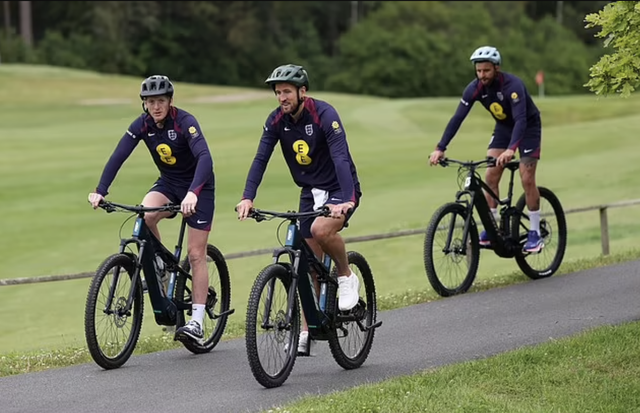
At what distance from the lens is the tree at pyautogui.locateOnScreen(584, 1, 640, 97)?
27.9 ft

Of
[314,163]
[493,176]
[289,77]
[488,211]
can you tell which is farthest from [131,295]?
[493,176]

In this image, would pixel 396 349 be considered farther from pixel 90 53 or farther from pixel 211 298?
pixel 90 53

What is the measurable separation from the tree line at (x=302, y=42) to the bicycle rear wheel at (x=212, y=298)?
241ft

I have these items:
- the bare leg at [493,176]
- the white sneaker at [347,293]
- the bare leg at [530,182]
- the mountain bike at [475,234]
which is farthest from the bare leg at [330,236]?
the bare leg at [530,182]

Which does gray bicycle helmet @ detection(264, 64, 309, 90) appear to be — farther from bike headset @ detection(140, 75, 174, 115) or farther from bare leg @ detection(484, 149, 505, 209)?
bare leg @ detection(484, 149, 505, 209)

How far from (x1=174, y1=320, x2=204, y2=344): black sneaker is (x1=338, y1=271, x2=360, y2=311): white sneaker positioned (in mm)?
1142

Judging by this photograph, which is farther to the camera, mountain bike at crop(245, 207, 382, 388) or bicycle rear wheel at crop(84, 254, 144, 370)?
bicycle rear wheel at crop(84, 254, 144, 370)

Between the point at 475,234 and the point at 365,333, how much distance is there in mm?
3542

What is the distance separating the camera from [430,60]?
9544 centimetres

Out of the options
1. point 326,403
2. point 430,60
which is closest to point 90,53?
point 430,60

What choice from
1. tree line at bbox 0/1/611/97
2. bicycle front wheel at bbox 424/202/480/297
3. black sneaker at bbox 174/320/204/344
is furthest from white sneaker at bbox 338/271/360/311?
tree line at bbox 0/1/611/97

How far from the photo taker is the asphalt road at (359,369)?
784 centimetres

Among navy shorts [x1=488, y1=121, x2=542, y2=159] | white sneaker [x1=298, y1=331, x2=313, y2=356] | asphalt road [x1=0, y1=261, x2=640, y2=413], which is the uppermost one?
navy shorts [x1=488, y1=121, x2=542, y2=159]

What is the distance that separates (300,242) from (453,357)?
1672mm
